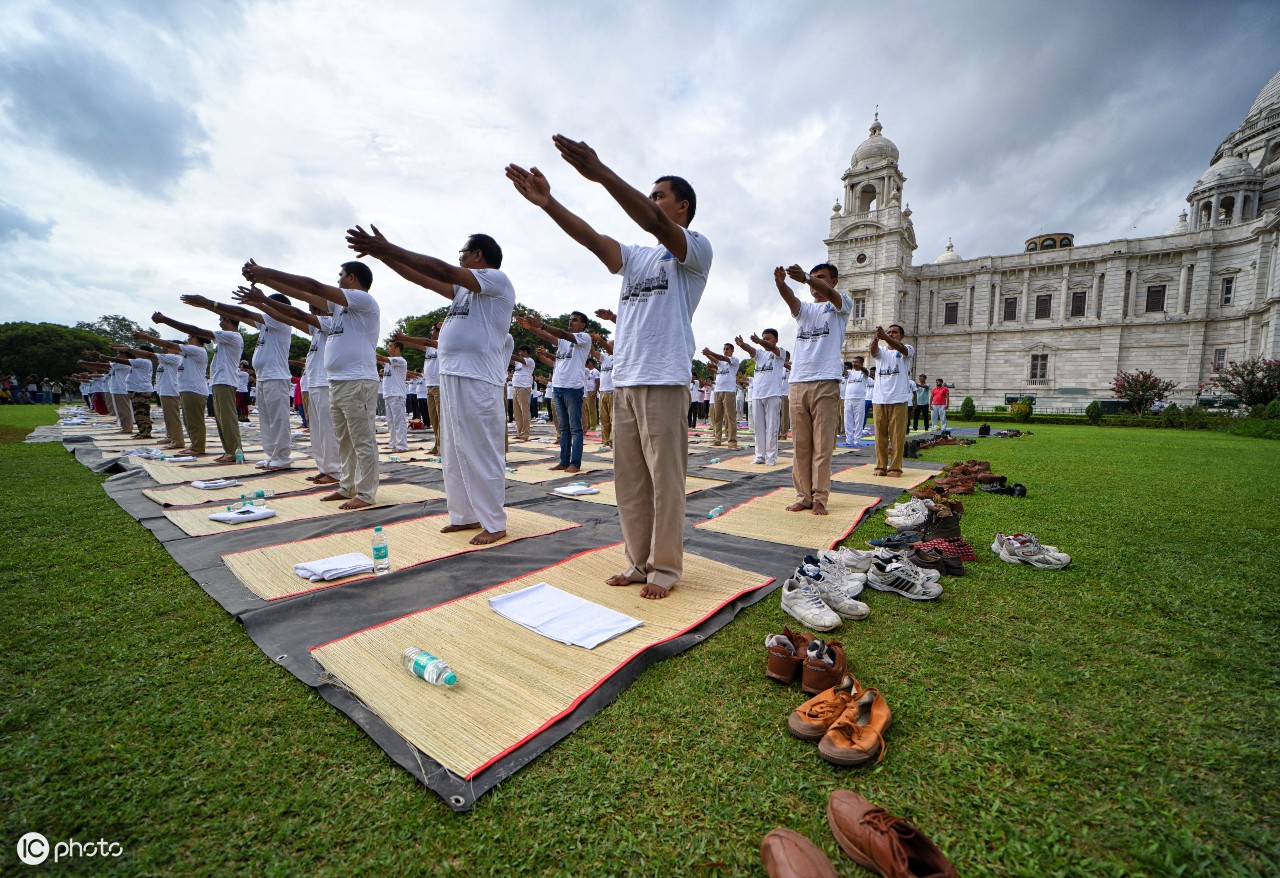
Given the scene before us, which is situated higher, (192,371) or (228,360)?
(228,360)

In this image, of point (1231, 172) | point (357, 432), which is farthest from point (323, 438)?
point (1231, 172)

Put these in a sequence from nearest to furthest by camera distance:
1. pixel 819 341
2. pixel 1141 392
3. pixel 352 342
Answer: pixel 352 342 → pixel 819 341 → pixel 1141 392

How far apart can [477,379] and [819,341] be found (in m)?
3.68

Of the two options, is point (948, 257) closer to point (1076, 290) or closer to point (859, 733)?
point (1076, 290)

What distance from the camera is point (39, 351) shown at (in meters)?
36.6

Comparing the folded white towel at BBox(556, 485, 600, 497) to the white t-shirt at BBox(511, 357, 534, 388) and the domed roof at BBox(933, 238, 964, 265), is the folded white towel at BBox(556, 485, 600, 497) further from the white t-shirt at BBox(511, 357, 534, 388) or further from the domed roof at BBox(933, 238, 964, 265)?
the domed roof at BBox(933, 238, 964, 265)

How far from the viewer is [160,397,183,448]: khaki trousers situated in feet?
33.6

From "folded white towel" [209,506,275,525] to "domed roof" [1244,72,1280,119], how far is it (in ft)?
244

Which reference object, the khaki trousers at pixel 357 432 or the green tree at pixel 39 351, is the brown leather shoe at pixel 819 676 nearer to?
the khaki trousers at pixel 357 432

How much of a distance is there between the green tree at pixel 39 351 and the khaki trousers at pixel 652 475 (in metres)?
52.4

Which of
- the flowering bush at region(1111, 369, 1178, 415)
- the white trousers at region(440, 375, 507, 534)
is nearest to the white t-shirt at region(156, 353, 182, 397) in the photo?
the white trousers at region(440, 375, 507, 534)

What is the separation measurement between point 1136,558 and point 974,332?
49.4 meters

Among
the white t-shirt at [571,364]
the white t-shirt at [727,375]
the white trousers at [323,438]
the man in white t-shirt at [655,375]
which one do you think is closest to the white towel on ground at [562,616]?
the man in white t-shirt at [655,375]

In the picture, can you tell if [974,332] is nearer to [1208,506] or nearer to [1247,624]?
[1208,506]
